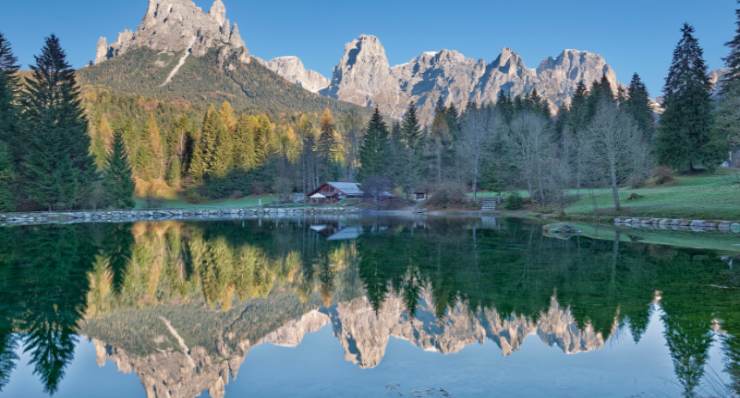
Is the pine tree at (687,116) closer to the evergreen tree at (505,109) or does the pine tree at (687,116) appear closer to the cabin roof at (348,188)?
the evergreen tree at (505,109)

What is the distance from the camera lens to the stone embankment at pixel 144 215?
1762 inches

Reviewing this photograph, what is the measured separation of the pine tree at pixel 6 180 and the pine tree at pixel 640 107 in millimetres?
70495

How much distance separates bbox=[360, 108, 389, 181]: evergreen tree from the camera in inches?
3078

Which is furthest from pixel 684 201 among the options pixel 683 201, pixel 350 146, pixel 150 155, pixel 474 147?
pixel 150 155

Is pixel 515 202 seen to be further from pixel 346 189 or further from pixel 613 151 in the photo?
pixel 346 189

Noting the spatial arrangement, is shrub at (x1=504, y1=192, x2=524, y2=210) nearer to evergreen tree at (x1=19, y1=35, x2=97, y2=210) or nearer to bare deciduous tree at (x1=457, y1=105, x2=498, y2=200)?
bare deciduous tree at (x1=457, y1=105, x2=498, y2=200)

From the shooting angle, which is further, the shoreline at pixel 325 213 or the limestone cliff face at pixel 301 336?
the shoreline at pixel 325 213

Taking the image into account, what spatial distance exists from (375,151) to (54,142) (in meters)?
43.7

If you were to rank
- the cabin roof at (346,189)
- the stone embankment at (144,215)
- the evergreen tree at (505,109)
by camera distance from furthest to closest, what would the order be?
the evergreen tree at (505,109)
the cabin roof at (346,189)
the stone embankment at (144,215)

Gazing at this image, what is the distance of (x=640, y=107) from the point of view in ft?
231

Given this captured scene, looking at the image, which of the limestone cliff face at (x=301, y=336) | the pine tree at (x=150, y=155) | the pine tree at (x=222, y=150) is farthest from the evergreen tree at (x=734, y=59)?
the pine tree at (x=150, y=155)

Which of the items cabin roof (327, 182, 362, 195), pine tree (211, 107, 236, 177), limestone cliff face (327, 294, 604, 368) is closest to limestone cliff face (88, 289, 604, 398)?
limestone cliff face (327, 294, 604, 368)

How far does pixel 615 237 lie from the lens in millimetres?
26891

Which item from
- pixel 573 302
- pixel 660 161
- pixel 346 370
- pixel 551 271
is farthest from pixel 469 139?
pixel 346 370
